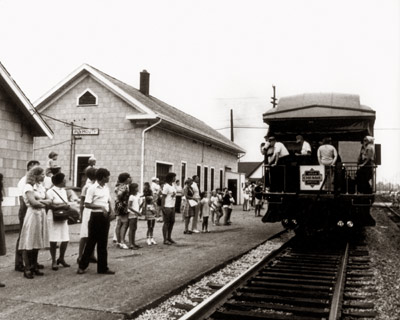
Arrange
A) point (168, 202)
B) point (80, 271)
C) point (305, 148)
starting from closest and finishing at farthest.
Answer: point (80, 271)
point (168, 202)
point (305, 148)

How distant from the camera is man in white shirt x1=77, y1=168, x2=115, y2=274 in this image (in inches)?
291

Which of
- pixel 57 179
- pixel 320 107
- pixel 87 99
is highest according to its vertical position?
pixel 87 99

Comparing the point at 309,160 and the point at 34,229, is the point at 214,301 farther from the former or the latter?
the point at 309,160

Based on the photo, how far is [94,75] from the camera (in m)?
20.9

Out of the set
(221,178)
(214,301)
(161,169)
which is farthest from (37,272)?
(221,178)

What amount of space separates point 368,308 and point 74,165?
17.1 meters

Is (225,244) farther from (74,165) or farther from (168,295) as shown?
(74,165)

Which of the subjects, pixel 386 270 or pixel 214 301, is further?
pixel 386 270

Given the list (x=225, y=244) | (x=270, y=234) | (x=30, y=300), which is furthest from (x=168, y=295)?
(x=270, y=234)

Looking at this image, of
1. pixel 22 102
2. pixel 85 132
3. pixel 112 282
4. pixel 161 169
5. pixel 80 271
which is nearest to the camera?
pixel 112 282

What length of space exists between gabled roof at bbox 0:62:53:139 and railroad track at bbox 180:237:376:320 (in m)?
8.35

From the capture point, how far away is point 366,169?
1051cm

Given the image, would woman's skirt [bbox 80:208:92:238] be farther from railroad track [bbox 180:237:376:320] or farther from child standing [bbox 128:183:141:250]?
railroad track [bbox 180:237:376:320]

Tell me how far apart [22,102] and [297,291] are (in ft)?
33.9
